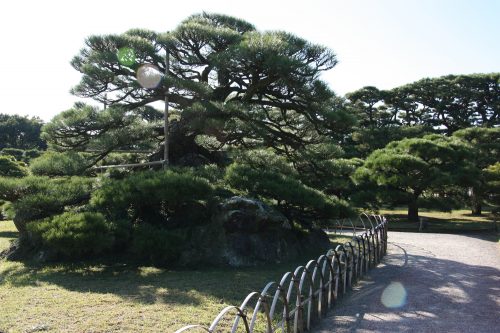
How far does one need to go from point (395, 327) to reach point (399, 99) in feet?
83.2

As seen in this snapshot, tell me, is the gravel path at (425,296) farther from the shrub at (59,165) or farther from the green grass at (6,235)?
the green grass at (6,235)

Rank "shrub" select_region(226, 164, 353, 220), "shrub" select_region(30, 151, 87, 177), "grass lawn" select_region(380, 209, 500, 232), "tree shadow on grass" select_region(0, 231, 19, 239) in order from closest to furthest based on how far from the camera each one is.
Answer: "shrub" select_region(226, 164, 353, 220)
"shrub" select_region(30, 151, 87, 177)
"tree shadow on grass" select_region(0, 231, 19, 239)
"grass lawn" select_region(380, 209, 500, 232)

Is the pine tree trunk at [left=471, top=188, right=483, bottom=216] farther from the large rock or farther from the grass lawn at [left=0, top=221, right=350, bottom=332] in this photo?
the grass lawn at [left=0, top=221, right=350, bottom=332]

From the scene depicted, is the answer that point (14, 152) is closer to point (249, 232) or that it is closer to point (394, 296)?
point (249, 232)

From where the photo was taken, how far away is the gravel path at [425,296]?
14.9 feet

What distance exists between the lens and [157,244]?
6449 mm

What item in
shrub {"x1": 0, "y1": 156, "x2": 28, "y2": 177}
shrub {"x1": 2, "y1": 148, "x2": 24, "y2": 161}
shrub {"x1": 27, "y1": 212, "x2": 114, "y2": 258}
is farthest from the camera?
shrub {"x1": 2, "y1": 148, "x2": 24, "y2": 161}

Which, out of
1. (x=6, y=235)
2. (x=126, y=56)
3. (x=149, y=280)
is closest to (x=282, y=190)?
(x=149, y=280)

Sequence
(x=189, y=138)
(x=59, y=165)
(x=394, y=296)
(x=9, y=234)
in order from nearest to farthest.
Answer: (x=394, y=296), (x=59, y=165), (x=189, y=138), (x=9, y=234)

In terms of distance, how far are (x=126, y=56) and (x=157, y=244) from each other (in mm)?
4153

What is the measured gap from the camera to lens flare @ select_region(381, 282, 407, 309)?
5.27 metres

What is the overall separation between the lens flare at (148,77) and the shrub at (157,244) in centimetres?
291

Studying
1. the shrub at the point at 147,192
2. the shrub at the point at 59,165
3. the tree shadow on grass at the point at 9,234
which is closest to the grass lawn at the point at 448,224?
the shrub at the point at 147,192

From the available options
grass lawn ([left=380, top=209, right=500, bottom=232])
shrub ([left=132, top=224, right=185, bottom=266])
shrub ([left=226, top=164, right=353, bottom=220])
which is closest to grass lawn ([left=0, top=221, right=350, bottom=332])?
shrub ([left=132, top=224, right=185, bottom=266])
